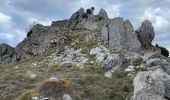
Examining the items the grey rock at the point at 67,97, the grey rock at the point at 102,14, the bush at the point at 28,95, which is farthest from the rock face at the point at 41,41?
the grey rock at the point at 67,97

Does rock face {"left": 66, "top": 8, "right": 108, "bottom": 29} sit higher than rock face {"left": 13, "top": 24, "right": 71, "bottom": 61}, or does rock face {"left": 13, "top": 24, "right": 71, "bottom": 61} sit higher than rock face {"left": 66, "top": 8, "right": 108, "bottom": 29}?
rock face {"left": 66, "top": 8, "right": 108, "bottom": 29}

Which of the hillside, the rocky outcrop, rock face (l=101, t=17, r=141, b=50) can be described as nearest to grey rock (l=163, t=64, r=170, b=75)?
the hillside

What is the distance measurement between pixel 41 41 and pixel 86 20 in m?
11.6

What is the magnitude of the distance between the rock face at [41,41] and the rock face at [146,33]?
10.3 m

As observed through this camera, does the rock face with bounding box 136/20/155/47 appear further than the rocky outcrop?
Yes

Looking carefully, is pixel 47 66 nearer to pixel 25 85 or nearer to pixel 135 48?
pixel 135 48

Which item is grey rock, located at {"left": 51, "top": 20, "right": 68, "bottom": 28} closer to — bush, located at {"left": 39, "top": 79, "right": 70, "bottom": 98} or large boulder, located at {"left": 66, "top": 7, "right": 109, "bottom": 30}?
large boulder, located at {"left": 66, "top": 7, "right": 109, "bottom": 30}

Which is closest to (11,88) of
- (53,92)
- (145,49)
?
(53,92)

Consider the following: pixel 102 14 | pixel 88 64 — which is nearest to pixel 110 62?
pixel 88 64

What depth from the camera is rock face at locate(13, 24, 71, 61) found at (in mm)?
51125

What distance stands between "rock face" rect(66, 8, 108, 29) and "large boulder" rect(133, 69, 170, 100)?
35.0m

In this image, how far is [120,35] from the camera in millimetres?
45500

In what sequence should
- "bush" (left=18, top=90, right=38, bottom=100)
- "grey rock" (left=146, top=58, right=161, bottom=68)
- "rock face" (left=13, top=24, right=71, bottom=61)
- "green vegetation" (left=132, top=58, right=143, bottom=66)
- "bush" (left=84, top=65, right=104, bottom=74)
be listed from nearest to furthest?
1. "bush" (left=18, top=90, right=38, bottom=100)
2. "grey rock" (left=146, top=58, right=161, bottom=68)
3. "bush" (left=84, top=65, right=104, bottom=74)
4. "green vegetation" (left=132, top=58, right=143, bottom=66)
5. "rock face" (left=13, top=24, right=71, bottom=61)

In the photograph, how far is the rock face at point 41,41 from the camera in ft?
168
